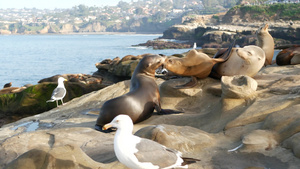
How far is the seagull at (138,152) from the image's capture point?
2828mm

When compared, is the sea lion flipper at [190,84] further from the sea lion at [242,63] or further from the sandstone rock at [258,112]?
the sandstone rock at [258,112]

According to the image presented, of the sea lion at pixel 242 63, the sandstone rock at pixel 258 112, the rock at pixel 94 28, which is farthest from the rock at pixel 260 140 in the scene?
the rock at pixel 94 28

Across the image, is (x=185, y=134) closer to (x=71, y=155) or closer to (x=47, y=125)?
(x=71, y=155)

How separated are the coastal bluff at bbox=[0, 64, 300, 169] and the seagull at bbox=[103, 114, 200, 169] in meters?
0.36

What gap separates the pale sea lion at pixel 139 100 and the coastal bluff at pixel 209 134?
0.18m

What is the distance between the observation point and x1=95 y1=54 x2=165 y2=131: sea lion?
565 centimetres

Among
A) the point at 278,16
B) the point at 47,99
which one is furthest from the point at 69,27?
the point at 47,99

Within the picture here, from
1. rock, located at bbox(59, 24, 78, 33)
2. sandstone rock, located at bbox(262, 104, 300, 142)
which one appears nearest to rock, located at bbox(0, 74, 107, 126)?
sandstone rock, located at bbox(262, 104, 300, 142)

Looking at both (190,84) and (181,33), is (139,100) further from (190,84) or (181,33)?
(181,33)

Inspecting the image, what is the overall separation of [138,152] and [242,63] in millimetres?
4231

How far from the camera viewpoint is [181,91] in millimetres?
6453

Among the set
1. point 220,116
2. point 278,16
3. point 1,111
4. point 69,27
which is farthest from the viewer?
point 69,27

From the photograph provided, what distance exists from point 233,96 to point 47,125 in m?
3.45

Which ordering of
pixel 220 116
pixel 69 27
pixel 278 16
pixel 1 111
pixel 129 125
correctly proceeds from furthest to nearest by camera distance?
1. pixel 69 27
2. pixel 278 16
3. pixel 1 111
4. pixel 220 116
5. pixel 129 125
